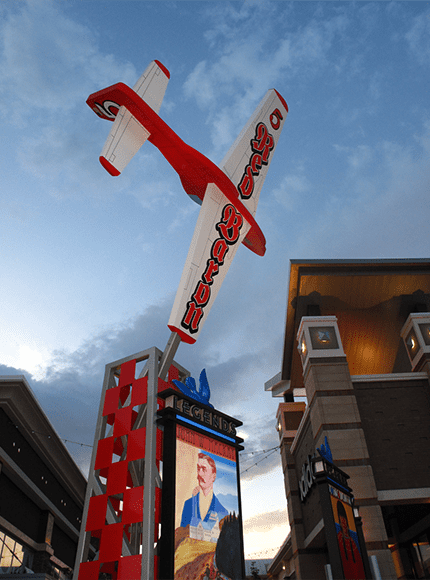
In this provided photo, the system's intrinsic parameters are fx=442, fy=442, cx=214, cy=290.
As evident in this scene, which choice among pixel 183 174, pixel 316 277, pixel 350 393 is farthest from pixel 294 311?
pixel 183 174

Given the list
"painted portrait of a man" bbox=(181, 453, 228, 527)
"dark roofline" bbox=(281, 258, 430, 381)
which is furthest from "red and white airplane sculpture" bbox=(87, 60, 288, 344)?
"dark roofline" bbox=(281, 258, 430, 381)

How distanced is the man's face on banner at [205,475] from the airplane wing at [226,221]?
3.51 meters

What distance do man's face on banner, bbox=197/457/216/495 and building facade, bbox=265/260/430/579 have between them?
8997 mm

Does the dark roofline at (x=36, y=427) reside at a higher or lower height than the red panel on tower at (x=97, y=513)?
higher

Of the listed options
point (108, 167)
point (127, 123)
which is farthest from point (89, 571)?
point (127, 123)

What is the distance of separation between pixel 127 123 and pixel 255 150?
19.7 ft

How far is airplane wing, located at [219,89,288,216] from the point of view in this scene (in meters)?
16.1

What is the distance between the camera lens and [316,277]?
2638 centimetres

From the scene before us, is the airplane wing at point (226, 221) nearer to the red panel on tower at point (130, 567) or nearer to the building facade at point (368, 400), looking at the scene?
the red panel on tower at point (130, 567)

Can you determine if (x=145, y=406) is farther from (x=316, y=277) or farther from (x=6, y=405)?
(x=316, y=277)

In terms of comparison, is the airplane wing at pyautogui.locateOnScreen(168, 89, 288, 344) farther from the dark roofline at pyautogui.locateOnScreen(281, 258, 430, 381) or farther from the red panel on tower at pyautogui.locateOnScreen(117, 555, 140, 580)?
the dark roofline at pyautogui.locateOnScreen(281, 258, 430, 381)

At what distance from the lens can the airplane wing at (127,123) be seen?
39.5 feet

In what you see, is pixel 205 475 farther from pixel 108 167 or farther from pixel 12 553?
pixel 12 553

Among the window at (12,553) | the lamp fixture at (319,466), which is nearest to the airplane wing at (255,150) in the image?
the lamp fixture at (319,466)
